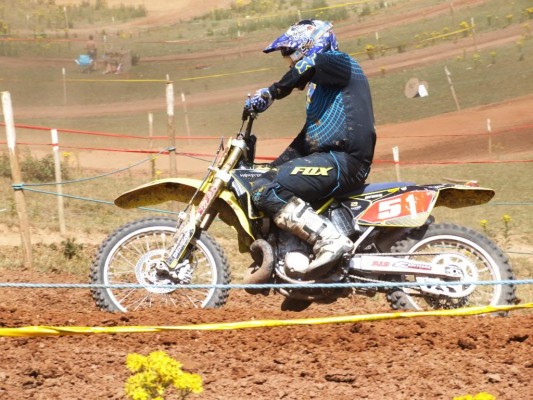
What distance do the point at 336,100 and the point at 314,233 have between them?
867mm

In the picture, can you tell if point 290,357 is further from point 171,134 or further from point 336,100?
point 171,134

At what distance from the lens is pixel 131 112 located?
28.8m

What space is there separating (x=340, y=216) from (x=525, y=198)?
10.5 metres

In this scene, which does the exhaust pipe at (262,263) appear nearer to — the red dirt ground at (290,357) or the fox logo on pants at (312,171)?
the red dirt ground at (290,357)

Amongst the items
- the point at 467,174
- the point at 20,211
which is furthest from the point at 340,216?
the point at 467,174

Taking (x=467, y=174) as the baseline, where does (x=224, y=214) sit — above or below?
below

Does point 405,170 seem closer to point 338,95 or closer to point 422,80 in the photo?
point 422,80

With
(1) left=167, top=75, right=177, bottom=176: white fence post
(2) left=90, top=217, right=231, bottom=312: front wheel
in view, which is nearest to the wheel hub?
(2) left=90, top=217, right=231, bottom=312: front wheel

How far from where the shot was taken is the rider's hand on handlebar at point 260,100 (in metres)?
6.33

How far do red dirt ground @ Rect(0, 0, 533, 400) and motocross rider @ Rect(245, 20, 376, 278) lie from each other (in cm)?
58

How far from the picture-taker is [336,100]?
6.27 meters

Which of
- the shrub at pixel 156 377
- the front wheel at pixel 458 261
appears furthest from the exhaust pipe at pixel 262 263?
the shrub at pixel 156 377

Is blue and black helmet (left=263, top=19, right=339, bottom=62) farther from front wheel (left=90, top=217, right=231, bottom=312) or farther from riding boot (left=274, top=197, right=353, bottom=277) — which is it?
front wheel (left=90, top=217, right=231, bottom=312)

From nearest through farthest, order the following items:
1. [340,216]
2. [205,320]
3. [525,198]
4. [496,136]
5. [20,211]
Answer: [205,320], [340,216], [20,211], [525,198], [496,136]
